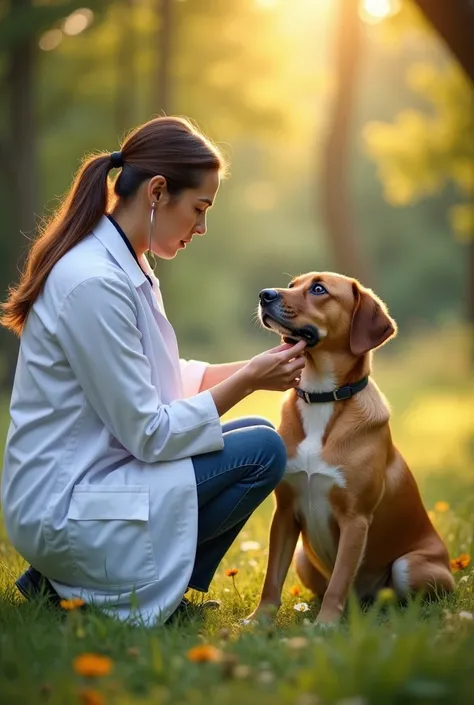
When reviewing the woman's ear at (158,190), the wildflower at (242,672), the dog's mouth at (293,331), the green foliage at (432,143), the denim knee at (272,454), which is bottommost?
the wildflower at (242,672)

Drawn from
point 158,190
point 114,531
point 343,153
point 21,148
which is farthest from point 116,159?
point 343,153

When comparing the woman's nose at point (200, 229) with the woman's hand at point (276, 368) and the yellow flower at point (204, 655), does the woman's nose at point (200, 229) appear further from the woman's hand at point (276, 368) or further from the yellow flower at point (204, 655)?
the yellow flower at point (204, 655)

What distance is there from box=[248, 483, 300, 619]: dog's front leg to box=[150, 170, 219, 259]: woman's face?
3.78 ft

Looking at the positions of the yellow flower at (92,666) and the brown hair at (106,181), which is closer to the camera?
the yellow flower at (92,666)

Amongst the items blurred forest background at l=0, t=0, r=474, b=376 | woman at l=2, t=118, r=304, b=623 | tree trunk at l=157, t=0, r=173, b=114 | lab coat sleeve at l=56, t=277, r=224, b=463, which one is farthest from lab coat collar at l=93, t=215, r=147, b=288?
tree trunk at l=157, t=0, r=173, b=114

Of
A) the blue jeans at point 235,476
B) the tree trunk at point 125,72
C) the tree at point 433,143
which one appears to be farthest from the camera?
the tree at point 433,143

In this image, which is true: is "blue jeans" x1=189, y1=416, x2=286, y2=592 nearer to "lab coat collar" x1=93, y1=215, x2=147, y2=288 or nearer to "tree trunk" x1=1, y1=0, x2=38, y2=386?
"lab coat collar" x1=93, y1=215, x2=147, y2=288

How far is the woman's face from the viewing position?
3.68 meters

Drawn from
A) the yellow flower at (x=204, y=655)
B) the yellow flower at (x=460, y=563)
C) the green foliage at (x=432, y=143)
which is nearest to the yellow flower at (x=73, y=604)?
the yellow flower at (x=204, y=655)

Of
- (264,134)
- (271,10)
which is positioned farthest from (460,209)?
(271,10)

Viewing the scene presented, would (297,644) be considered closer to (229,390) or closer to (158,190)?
(229,390)

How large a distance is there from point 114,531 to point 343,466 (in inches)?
40.6

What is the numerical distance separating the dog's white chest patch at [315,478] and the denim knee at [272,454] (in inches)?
8.6

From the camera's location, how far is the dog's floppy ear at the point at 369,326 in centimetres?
395
